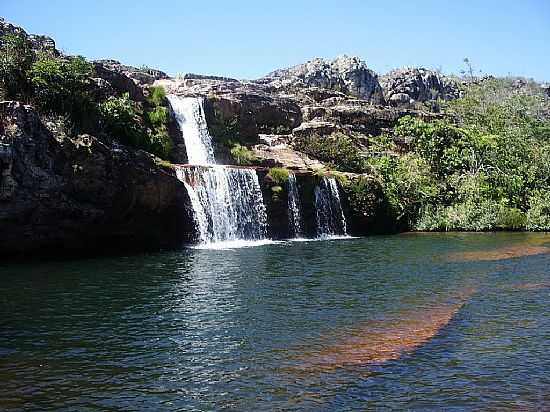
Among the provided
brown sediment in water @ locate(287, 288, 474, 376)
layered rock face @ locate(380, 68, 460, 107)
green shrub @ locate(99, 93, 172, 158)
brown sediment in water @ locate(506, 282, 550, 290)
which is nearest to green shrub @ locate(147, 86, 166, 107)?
green shrub @ locate(99, 93, 172, 158)

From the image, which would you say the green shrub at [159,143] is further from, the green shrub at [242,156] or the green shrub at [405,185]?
the green shrub at [405,185]

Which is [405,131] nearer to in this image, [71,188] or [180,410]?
[71,188]

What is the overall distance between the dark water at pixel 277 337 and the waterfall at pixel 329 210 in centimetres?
1447

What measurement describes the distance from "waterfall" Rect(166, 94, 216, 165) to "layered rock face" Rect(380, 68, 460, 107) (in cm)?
4952

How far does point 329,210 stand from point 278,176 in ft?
14.9

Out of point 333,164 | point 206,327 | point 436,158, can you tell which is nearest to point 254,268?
point 206,327

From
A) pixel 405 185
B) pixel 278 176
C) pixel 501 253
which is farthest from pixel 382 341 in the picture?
pixel 405 185

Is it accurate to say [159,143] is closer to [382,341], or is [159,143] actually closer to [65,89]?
[65,89]

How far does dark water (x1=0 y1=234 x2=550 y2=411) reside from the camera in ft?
28.2

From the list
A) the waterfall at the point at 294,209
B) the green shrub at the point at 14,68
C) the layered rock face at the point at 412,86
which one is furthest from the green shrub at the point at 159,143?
the layered rock face at the point at 412,86

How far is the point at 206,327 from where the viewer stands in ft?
41.8

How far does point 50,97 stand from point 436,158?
29092 millimetres

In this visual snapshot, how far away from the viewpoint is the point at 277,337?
1180cm

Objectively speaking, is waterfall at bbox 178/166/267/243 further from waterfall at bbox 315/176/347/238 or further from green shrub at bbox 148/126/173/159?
green shrub at bbox 148/126/173/159
